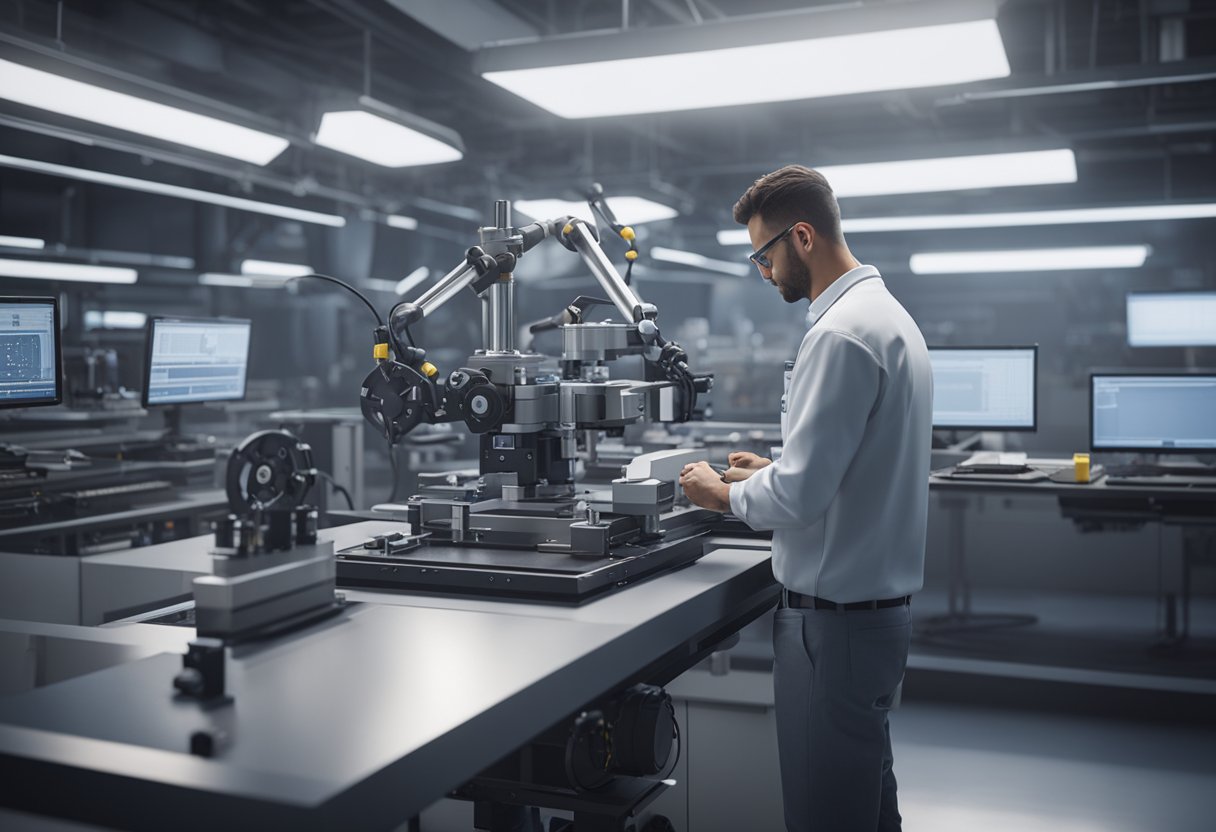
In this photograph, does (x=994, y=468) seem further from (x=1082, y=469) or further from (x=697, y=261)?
(x=697, y=261)

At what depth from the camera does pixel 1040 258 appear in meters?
9.59

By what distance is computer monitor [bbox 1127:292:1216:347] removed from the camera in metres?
5.13

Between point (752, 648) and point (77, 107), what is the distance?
3.19 metres

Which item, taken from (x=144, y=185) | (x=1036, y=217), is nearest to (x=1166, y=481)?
(x=1036, y=217)

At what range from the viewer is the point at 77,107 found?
3660mm

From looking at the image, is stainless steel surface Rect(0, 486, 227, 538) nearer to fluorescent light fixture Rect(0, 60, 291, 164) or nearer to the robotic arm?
fluorescent light fixture Rect(0, 60, 291, 164)

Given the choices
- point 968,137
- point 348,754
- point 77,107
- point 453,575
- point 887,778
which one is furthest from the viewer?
point 968,137

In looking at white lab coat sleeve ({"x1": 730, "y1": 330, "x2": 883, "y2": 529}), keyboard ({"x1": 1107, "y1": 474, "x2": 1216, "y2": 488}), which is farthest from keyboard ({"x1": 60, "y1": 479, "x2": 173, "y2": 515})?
keyboard ({"x1": 1107, "y1": 474, "x2": 1216, "y2": 488})

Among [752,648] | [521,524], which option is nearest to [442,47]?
Answer: [752,648]

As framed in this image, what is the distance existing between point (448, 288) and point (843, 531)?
2.76ft

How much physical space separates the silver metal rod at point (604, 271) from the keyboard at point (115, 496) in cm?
219

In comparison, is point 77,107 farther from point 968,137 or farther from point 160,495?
point 968,137

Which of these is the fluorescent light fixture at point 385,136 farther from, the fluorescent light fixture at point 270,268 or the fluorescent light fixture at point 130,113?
the fluorescent light fixture at point 270,268

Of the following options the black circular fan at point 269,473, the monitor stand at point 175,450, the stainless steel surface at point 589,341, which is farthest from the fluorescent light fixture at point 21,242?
the black circular fan at point 269,473
